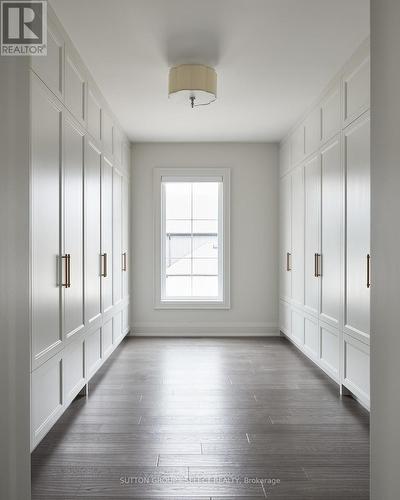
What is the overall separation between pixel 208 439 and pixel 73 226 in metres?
1.78

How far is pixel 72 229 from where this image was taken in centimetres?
335

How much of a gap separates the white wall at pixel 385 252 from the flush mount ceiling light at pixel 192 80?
218 cm

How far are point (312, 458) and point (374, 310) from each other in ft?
4.69

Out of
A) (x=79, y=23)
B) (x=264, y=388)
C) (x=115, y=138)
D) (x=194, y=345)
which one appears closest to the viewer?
(x=79, y=23)

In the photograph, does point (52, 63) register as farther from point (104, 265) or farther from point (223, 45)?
point (104, 265)

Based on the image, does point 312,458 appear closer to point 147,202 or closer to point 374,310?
point 374,310

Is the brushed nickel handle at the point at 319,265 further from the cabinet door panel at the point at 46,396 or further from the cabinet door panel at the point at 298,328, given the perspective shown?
the cabinet door panel at the point at 46,396

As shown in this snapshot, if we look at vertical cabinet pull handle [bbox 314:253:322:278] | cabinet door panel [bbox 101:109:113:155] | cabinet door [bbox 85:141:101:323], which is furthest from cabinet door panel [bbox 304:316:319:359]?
cabinet door panel [bbox 101:109:113:155]

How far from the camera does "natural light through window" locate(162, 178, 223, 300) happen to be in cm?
669

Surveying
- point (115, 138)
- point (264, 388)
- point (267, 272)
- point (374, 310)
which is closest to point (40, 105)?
point (374, 310)

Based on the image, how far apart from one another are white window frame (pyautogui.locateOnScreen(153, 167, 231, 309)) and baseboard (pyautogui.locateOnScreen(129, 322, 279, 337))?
27 cm

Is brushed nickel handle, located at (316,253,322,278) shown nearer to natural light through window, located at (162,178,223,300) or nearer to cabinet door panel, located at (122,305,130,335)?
natural light through window, located at (162,178,223,300)

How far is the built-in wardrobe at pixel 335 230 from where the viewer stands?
334 cm

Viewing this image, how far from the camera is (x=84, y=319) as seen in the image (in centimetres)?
372
